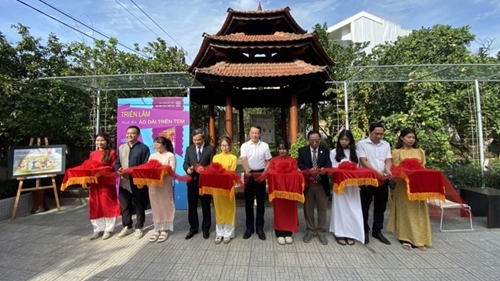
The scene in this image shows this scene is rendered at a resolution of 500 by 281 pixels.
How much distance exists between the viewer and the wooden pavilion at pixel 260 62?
6.18 metres

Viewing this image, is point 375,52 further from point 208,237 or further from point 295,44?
point 208,237

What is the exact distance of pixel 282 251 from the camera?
3271 millimetres

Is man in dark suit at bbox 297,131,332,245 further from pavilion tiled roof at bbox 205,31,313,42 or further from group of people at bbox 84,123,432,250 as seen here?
pavilion tiled roof at bbox 205,31,313,42

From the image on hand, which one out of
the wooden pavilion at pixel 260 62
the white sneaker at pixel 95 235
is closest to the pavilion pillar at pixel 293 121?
the wooden pavilion at pixel 260 62

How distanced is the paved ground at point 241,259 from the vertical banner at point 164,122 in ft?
6.02

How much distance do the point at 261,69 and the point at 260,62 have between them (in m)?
0.71

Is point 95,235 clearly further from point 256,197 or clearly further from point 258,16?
point 258,16

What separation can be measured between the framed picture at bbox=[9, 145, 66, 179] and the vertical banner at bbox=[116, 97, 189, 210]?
1361 millimetres

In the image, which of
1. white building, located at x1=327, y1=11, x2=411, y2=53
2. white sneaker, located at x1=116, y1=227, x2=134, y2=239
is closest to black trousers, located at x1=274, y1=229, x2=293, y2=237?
white sneaker, located at x1=116, y1=227, x2=134, y2=239

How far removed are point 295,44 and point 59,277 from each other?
6644mm

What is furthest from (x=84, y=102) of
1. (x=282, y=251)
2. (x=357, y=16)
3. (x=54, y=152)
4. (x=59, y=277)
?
(x=357, y=16)

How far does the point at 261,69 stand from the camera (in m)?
6.59

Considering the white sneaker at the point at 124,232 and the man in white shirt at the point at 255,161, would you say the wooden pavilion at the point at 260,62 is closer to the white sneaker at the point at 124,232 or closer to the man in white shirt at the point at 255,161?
the man in white shirt at the point at 255,161

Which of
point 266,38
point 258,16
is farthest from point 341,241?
point 258,16
